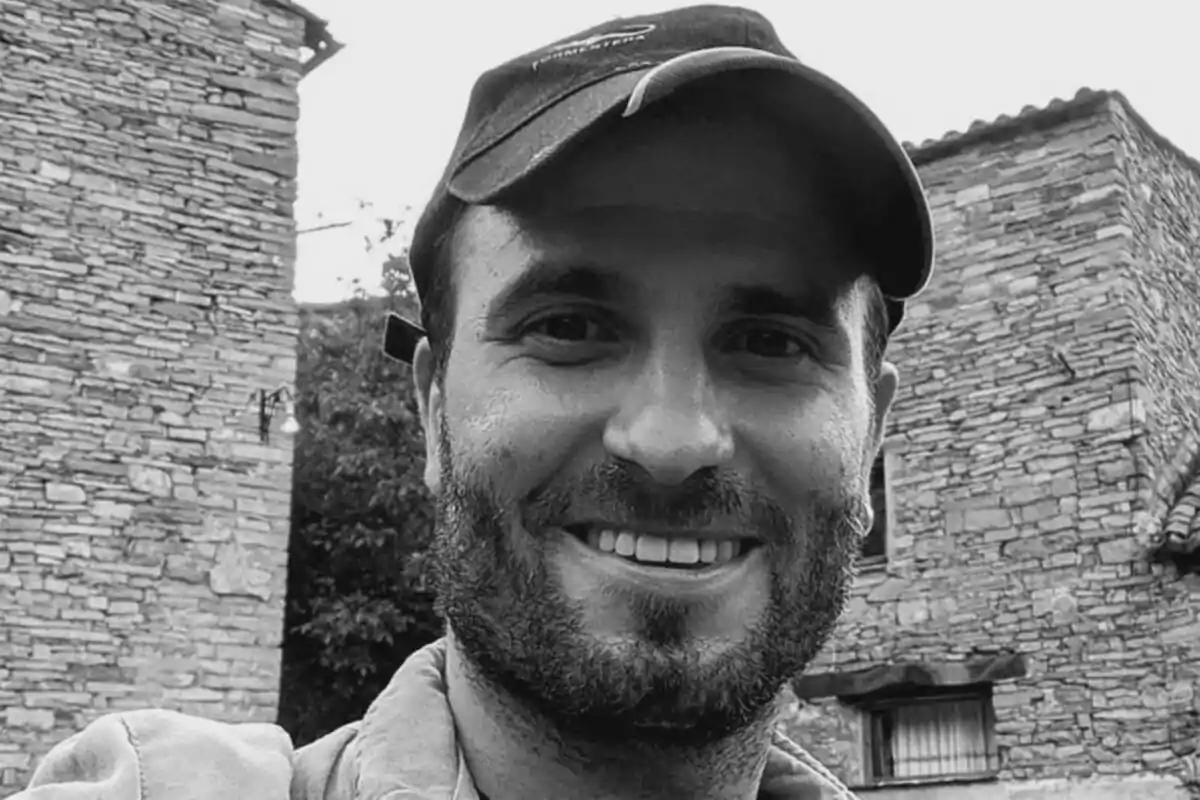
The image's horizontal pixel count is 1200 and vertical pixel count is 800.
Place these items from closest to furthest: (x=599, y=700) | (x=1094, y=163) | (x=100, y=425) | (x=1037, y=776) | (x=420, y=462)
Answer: (x=599, y=700), (x=100, y=425), (x=1037, y=776), (x=1094, y=163), (x=420, y=462)

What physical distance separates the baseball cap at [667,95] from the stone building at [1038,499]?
25.6 feet

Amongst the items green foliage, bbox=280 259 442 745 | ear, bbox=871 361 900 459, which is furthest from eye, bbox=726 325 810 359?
green foliage, bbox=280 259 442 745

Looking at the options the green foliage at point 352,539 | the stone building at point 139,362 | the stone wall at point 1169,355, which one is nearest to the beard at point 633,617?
the stone building at point 139,362

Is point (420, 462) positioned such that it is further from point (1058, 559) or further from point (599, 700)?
point (599, 700)

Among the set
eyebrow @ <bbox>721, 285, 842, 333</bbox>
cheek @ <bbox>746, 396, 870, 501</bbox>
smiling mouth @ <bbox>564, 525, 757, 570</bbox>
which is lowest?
smiling mouth @ <bbox>564, 525, 757, 570</bbox>

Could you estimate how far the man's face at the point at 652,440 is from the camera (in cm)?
138

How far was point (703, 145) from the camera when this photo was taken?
57.2 inches

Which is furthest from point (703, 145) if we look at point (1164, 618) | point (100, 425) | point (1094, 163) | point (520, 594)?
point (1094, 163)

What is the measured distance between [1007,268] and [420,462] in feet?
18.5

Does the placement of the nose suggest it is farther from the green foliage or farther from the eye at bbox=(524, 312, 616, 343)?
the green foliage

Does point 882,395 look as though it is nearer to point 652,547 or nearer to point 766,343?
point 766,343

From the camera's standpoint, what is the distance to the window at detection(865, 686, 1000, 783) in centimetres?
973

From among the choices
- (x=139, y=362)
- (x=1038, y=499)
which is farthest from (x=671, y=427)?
(x=1038, y=499)

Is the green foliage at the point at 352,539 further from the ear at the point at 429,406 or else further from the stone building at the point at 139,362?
the ear at the point at 429,406
